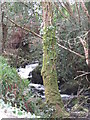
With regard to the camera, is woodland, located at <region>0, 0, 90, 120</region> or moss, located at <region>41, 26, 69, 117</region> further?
moss, located at <region>41, 26, 69, 117</region>

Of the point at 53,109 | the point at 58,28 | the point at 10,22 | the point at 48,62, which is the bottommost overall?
the point at 53,109

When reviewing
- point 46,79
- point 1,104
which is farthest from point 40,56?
point 1,104

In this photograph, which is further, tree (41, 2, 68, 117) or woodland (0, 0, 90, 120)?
tree (41, 2, 68, 117)

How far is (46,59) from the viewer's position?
178 cm

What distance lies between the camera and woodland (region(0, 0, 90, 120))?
1.43 metres

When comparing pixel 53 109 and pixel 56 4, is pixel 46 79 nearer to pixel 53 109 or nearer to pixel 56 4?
pixel 53 109

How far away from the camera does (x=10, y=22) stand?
278cm

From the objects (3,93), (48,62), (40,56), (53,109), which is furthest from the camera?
(40,56)

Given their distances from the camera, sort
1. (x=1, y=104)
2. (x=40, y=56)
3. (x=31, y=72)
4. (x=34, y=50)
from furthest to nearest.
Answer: (x=31, y=72) → (x=34, y=50) → (x=40, y=56) → (x=1, y=104)

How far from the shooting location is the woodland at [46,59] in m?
1.43

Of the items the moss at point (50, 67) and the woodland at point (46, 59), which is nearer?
the woodland at point (46, 59)

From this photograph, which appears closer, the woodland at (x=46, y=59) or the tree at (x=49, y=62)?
the woodland at (x=46, y=59)

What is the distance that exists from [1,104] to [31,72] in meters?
2.48

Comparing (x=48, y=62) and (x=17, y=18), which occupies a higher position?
(x=17, y=18)
